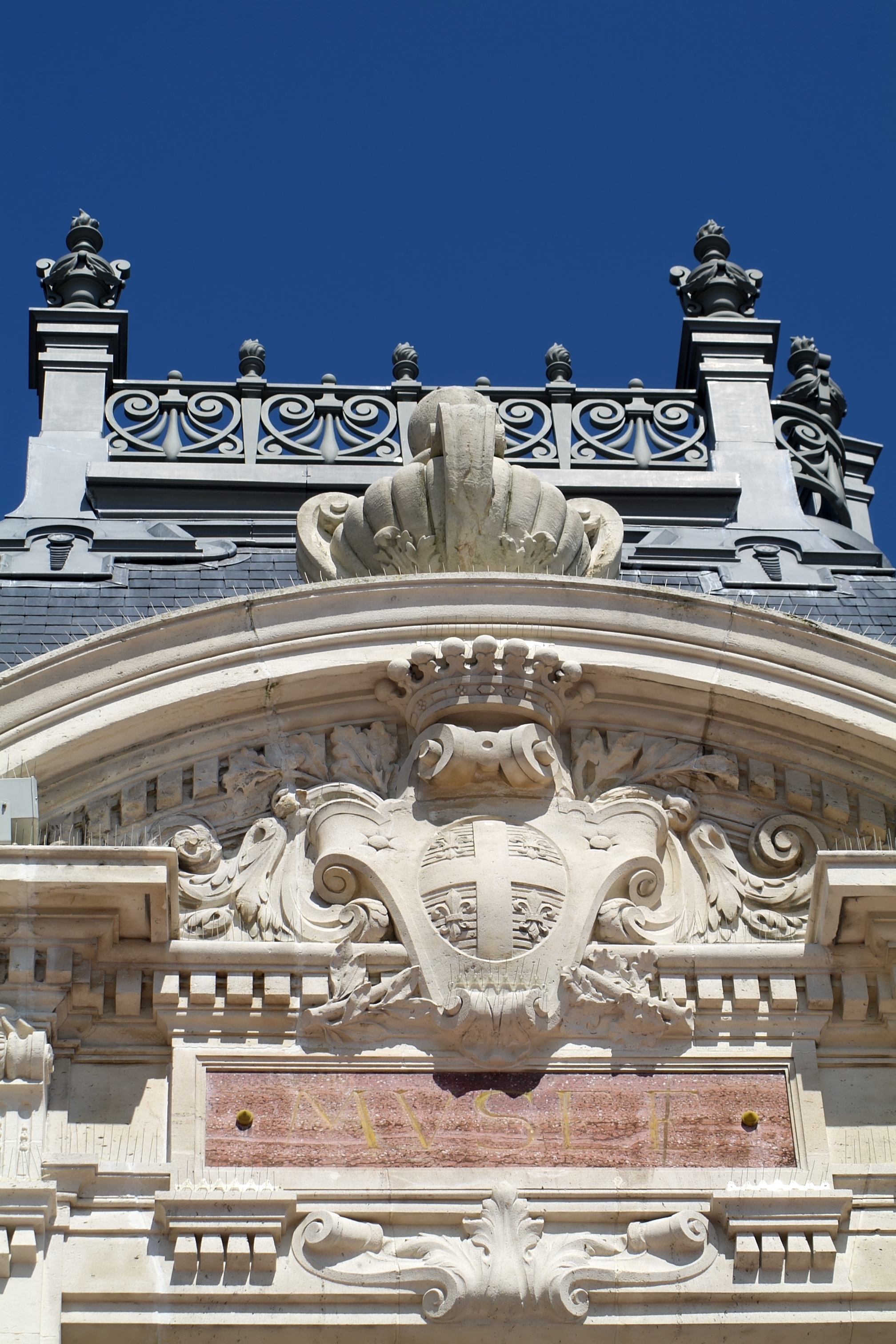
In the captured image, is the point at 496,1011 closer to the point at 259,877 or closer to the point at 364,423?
the point at 259,877

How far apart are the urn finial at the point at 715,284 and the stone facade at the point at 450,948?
3.03 metres

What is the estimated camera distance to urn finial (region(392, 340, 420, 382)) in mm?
13336

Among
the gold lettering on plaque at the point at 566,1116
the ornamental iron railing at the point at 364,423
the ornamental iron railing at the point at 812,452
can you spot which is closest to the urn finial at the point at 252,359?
the ornamental iron railing at the point at 364,423

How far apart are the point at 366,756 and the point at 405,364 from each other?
3.76 meters

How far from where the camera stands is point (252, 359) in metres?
13.3

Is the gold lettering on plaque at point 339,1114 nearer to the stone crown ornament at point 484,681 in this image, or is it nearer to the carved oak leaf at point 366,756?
the carved oak leaf at point 366,756

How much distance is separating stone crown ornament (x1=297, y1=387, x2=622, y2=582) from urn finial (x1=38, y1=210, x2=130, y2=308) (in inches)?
129

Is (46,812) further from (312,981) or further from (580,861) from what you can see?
(580,861)

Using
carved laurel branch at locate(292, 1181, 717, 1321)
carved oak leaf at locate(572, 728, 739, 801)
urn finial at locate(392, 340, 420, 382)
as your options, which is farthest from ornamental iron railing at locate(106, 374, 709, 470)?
carved laurel branch at locate(292, 1181, 717, 1321)

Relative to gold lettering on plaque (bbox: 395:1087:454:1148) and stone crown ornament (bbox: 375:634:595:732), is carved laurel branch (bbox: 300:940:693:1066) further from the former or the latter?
stone crown ornament (bbox: 375:634:595:732)

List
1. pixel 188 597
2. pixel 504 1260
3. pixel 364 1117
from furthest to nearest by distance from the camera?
pixel 188 597
pixel 364 1117
pixel 504 1260

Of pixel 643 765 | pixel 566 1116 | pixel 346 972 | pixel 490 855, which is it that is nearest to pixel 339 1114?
pixel 346 972

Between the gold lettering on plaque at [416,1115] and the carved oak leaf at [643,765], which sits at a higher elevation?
the carved oak leaf at [643,765]

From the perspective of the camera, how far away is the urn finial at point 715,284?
13.8 m
